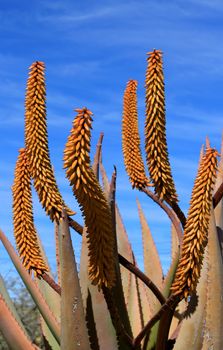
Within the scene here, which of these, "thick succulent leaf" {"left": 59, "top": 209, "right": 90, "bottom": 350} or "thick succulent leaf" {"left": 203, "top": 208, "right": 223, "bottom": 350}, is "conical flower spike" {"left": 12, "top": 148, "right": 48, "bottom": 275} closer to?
"thick succulent leaf" {"left": 59, "top": 209, "right": 90, "bottom": 350}

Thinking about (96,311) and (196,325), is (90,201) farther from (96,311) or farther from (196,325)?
(196,325)

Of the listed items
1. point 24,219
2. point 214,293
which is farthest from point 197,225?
point 24,219

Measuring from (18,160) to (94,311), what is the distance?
1.63ft

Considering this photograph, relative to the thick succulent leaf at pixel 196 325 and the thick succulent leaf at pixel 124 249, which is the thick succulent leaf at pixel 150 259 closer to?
the thick succulent leaf at pixel 124 249

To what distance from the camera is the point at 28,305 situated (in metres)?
6.45

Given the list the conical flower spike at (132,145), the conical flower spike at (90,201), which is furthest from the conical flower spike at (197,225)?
the conical flower spike at (132,145)

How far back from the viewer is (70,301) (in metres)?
1.83

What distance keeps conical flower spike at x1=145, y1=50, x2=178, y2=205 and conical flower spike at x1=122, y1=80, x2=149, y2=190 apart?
0.22 meters

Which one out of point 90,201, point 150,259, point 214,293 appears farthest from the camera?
point 150,259

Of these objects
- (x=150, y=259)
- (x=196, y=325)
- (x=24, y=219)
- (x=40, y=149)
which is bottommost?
(x=196, y=325)

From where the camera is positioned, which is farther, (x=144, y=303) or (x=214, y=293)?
(x=144, y=303)

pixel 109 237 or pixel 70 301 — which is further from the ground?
pixel 109 237

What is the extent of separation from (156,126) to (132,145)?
279mm

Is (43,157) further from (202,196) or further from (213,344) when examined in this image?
(213,344)
